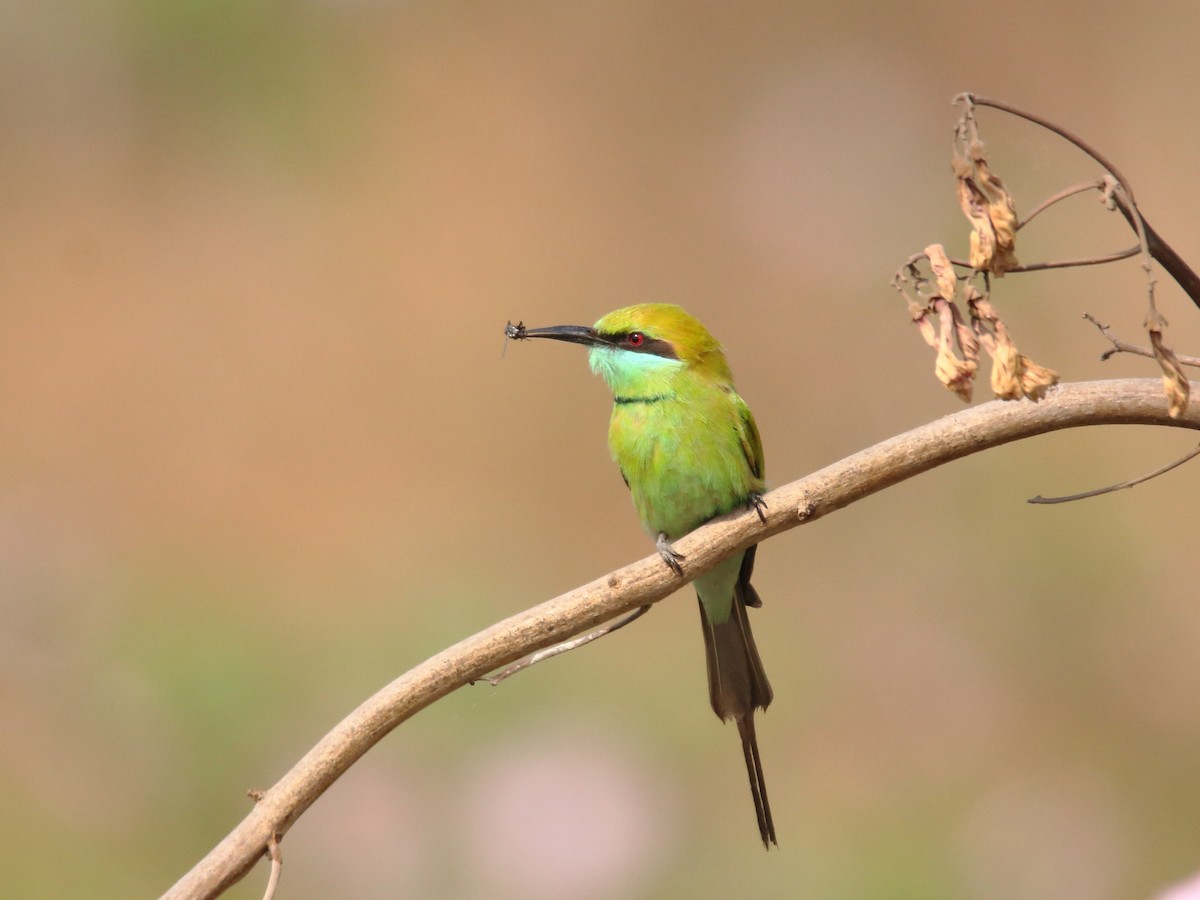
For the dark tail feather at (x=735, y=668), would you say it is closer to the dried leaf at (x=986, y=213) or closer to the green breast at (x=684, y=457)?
the green breast at (x=684, y=457)

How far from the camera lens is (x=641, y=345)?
1.82 metres

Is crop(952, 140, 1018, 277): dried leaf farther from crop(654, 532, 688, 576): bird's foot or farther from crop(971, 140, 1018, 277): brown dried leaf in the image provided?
crop(654, 532, 688, 576): bird's foot

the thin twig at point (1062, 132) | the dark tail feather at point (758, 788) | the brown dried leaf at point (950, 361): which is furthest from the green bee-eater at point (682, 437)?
the thin twig at point (1062, 132)

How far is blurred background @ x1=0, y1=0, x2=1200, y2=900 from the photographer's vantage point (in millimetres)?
2676

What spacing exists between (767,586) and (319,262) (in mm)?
1709

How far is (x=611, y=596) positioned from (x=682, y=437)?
0.77 meters

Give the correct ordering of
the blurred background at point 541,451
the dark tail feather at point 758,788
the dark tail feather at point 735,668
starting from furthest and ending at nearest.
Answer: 1. the blurred background at point 541,451
2. the dark tail feather at point 735,668
3. the dark tail feather at point 758,788

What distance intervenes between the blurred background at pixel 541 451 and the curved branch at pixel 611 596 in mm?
1582

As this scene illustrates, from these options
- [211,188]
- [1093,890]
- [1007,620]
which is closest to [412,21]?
[211,188]

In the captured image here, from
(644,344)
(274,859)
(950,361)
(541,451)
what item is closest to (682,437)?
(644,344)

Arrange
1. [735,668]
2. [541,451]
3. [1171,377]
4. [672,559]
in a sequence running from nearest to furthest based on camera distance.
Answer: [1171,377]
[672,559]
[735,668]
[541,451]

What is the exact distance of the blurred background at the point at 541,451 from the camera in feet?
8.78

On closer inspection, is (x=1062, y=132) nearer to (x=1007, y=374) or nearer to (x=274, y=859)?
(x=1007, y=374)

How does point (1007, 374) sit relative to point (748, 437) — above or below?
below
